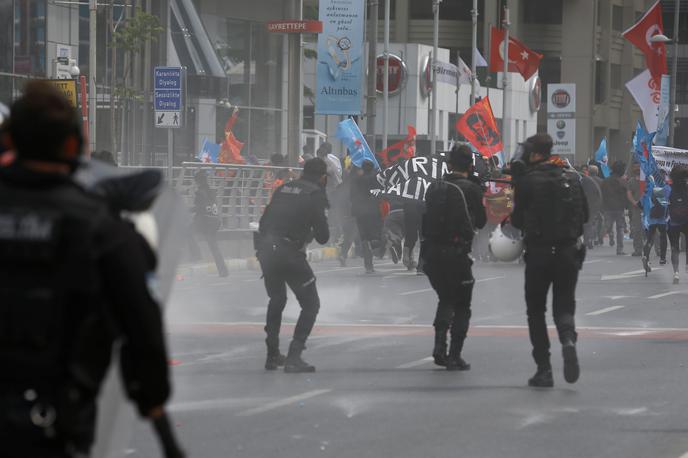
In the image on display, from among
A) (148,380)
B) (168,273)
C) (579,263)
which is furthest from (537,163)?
(148,380)

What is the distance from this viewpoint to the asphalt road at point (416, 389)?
8820 millimetres

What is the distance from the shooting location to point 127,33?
32312 mm

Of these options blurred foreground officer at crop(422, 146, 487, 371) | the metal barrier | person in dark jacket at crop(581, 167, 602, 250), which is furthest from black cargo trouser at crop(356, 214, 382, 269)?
blurred foreground officer at crop(422, 146, 487, 371)

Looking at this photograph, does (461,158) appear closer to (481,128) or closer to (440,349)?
(440,349)

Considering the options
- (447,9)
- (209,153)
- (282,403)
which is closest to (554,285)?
(282,403)

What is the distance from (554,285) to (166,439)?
7298 millimetres

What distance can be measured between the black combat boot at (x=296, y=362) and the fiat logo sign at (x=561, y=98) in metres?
39.6

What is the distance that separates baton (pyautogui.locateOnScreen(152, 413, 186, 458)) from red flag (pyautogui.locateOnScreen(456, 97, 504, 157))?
A: 30.0 metres

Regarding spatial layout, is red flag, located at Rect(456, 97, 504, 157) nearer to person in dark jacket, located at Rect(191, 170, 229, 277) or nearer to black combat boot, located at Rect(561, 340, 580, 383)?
person in dark jacket, located at Rect(191, 170, 229, 277)

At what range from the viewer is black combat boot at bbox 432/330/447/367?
482 inches

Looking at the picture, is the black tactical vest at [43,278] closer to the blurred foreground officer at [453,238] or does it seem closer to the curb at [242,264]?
the blurred foreground officer at [453,238]

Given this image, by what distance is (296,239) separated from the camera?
1195 cm

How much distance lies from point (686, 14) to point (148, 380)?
340ft

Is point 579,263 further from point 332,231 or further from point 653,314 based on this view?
point 332,231
